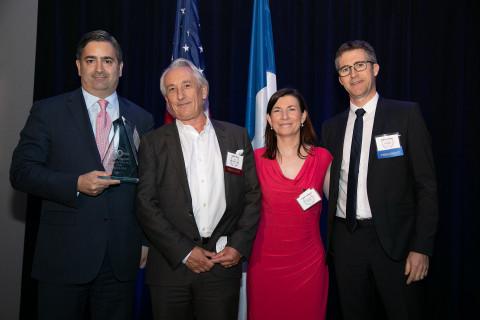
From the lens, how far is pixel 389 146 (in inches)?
83.0

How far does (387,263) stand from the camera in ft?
6.69

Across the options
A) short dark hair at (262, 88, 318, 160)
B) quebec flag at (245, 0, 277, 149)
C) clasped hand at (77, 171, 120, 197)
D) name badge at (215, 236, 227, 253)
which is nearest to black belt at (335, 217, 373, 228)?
short dark hair at (262, 88, 318, 160)

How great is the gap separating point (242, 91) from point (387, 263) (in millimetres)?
2320

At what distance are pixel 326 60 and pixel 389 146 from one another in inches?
73.1

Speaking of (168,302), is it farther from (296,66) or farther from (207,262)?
(296,66)

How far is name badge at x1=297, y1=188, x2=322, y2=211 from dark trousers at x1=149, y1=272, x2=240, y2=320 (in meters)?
0.70

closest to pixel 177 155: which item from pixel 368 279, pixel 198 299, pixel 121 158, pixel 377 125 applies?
pixel 121 158

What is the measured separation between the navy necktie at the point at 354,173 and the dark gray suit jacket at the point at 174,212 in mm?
568

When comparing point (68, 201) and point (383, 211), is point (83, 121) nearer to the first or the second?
point (68, 201)

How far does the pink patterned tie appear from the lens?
6.21ft

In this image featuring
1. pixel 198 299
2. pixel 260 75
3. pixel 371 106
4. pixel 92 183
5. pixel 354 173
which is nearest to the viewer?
pixel 92 183

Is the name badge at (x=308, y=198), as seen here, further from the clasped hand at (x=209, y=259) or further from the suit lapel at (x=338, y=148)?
the clasped hand at (x=209, y=259)

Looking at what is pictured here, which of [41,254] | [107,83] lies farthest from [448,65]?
[41,254]

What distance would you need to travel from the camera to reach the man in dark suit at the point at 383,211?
202 cm
